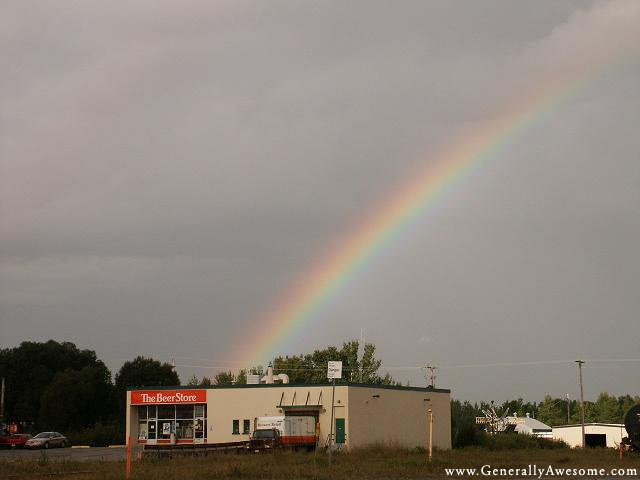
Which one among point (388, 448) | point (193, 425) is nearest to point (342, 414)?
point (388, 448)

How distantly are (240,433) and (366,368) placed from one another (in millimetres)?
51086

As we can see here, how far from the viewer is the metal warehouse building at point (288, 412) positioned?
5288cm

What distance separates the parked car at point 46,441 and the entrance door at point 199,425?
65.1 feet

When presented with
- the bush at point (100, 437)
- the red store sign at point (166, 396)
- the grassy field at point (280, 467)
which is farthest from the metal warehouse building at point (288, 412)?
the bush at point (100, 437)

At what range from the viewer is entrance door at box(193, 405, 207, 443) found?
57094mm

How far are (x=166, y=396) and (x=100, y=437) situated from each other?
23.4m

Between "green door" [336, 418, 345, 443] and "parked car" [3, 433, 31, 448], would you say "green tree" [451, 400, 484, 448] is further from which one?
"parked car" [3, 433, 31, 448]

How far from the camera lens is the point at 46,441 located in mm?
70875

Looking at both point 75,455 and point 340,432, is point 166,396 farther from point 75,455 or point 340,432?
point 340,432

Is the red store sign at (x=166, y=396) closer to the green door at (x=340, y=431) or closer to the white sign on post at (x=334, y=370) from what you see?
the green door at (x=340, y=431)

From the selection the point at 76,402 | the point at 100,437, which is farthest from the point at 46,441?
the point at 76,402

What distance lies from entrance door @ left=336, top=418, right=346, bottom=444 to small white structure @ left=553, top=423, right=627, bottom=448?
39683mm

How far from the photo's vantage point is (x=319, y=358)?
358 ft

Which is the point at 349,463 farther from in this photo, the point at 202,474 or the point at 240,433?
the point at 240,433
